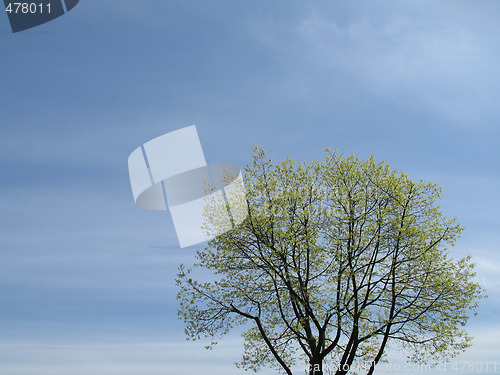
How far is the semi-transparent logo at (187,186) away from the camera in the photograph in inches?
884

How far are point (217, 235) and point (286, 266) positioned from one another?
427 centimetres

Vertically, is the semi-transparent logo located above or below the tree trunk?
above

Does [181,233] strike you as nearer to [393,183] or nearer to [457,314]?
[393,183]

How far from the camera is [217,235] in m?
24.3

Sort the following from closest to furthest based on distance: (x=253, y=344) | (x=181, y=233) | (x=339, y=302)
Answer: (x=339, y=302) < (x=181, y=233) < (x=253, y=344)

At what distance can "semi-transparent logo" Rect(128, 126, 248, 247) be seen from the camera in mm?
22453

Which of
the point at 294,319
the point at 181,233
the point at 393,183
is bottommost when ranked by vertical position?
the point at 294,319

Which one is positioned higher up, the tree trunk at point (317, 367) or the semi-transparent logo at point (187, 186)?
the semi-transparent logo at point (187, 186)

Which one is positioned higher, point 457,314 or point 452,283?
point 452,283

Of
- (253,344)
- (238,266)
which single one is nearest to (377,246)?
(238,266)

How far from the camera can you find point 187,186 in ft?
80.1

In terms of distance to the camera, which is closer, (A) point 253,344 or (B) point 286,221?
(B) point 286,221

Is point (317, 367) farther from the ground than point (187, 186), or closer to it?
closer to it

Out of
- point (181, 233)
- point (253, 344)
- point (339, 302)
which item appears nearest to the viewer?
point (339, 302)
